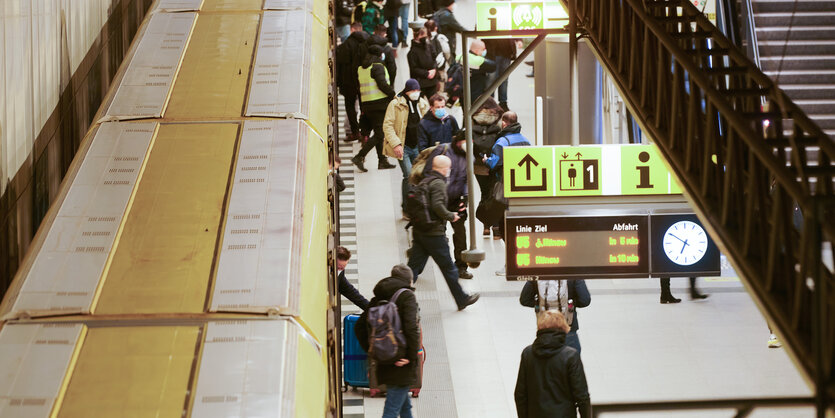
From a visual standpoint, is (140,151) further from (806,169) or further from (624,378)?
(624,378)

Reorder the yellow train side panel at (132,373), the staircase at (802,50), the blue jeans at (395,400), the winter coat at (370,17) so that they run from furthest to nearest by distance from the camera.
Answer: the winter coat at (370,17) < the staircase at (802,50) < the blue jeans at (395,400) < the yellow train side panel at (132,373)

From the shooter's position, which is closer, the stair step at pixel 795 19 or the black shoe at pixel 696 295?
the black shoe at pixel 696 295

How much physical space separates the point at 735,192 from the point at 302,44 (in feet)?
12.0

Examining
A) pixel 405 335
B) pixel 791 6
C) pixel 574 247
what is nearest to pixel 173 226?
pixel 405 335

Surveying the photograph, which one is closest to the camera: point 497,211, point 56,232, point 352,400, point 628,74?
point 56,232

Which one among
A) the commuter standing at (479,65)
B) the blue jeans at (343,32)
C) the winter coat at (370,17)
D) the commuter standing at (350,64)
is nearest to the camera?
the commuter standing at (350,64)

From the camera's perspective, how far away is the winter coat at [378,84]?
15.3 meters

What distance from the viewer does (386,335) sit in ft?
29.0

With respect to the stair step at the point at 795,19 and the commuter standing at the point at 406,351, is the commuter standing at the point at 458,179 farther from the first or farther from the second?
the stair step at the point at 795,19

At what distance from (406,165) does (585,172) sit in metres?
5.61

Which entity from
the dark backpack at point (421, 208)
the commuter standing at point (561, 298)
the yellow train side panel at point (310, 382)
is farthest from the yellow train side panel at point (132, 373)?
the dark backpack at point (421, 208)

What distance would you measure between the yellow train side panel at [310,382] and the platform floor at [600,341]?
4.26 m

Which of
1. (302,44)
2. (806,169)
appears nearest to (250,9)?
(302,44)

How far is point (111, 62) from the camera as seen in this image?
915cm
